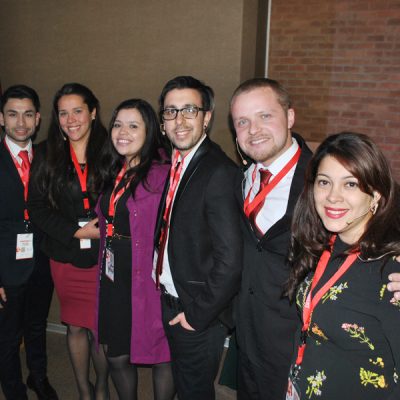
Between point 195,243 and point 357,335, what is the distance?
84cm

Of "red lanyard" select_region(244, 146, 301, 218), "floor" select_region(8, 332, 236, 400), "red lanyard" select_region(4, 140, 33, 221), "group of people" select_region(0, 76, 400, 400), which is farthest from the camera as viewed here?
"floor" select_region(8, 332, 236, 400)

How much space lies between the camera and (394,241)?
141 cm

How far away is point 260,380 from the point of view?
2004mm

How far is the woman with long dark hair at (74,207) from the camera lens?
8.68 ft

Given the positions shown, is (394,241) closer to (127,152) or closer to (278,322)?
(278,322)

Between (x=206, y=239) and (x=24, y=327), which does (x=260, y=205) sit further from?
(x=24, y=327)

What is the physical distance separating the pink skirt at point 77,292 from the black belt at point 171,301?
0.68 metres

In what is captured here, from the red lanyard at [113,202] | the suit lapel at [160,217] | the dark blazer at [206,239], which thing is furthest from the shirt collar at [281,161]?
the red lanyard at [113,202]

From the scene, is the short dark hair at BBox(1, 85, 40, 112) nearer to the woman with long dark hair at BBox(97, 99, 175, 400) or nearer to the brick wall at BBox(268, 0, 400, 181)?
the woman with long dark hair at BBox(97, 99, 175, 400)

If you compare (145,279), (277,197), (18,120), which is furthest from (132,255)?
(18,120)

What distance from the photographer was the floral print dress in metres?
1.35

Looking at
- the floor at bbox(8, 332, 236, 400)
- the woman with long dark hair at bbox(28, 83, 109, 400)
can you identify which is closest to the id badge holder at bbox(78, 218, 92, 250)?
the woman with long dark hair at bbox(28, 83, 109, 400)

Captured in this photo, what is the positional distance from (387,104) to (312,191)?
2.29m

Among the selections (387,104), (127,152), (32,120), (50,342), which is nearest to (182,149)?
(127,152)
